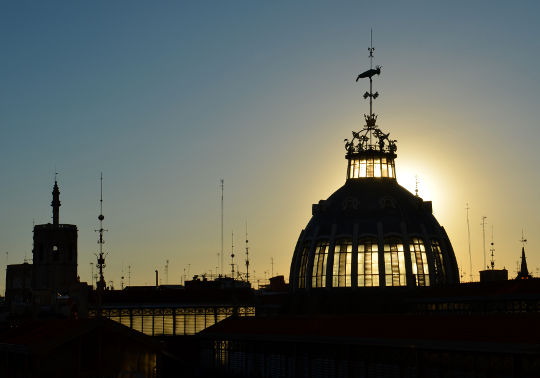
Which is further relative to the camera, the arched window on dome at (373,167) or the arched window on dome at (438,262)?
the arched window on dome at (373,167)

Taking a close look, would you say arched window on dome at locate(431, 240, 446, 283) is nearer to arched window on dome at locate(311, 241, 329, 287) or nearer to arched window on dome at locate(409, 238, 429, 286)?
arched window on dome at locate(409, 238, 429, 286)

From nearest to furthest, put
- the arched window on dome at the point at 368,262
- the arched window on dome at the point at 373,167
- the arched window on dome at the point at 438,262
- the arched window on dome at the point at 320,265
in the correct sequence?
the arched window on dome at the point at 368,262 < the arched window on dome at the point at 438,262 < the arched window on dome at the point at 320,265 < the arched window on dome at the point at 373,167

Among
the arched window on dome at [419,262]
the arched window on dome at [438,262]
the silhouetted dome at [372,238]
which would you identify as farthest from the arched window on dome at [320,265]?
the arched window on dome at [438,262]

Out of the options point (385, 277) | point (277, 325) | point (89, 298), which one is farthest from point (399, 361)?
point (89, 298)

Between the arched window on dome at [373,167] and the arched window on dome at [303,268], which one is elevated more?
the arched window on dome at [373,167]

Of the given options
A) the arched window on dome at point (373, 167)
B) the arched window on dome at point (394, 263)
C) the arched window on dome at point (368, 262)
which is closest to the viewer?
the arched window on dome at point (394, 263)

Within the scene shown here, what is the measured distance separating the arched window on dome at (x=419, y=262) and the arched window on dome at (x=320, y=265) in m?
9.81

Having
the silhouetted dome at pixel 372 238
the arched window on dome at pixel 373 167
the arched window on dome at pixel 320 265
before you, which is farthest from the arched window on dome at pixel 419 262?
the arched window on dome at pixel 373 167

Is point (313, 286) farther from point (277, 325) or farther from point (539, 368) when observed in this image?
point (539, 368)

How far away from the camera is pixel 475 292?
9069cm

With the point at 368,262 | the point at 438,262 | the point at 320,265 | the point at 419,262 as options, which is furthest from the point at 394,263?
the point at 320,265

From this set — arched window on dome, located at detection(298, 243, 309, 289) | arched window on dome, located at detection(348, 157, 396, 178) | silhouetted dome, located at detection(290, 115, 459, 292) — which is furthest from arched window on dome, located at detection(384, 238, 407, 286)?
arched window on dome, located at detection(348, 157, 396, 178)

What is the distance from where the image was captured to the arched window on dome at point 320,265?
110m

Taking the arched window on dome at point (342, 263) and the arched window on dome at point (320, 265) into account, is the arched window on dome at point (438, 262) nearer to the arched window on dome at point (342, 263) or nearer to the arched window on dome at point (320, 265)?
the arched window on dome at point (342, 263)
